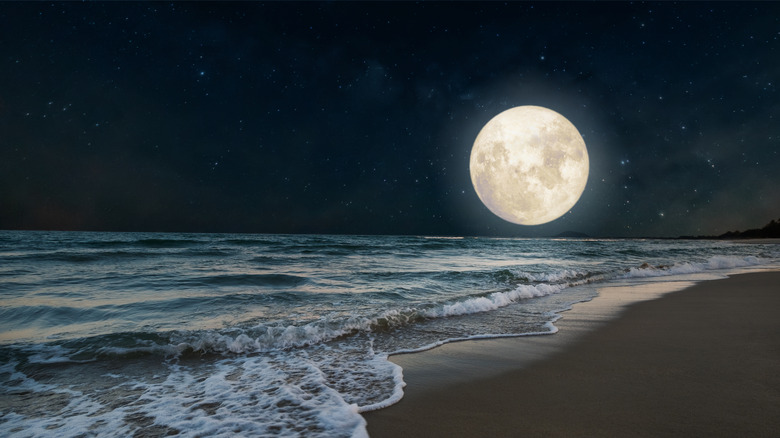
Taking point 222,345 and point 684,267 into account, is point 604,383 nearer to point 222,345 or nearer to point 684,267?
point 222,345

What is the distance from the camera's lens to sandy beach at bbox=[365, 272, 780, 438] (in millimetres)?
2186

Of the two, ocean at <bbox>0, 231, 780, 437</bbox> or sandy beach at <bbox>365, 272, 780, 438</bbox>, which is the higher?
sandy beach at <bbox>365, 272, 780, 438</bbox>

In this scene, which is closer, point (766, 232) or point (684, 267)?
point (684, 267)

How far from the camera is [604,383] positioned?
2848 mm

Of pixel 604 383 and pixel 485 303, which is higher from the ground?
pixel 604 383

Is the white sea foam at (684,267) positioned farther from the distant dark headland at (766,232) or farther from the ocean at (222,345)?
the distant dark headland at (766,232)

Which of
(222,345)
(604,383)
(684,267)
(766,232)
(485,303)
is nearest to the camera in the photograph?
(604,383)

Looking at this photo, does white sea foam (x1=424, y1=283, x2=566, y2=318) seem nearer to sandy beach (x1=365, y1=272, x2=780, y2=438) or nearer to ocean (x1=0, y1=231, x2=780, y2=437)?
ocean (x1=0, y1=231, x2=780, y2=437)

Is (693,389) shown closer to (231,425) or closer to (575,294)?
(231,425)

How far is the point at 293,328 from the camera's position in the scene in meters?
4.59

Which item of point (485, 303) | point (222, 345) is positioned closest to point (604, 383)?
point (485, 303)

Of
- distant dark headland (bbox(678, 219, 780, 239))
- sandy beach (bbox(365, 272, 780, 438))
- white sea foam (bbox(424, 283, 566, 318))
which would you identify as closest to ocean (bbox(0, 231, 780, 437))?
white sea foam (bbox(424, 283, 566, 318))

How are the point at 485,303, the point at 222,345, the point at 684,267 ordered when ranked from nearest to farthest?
the point at 222,345 < the point at 485,303 < the point at 684,267

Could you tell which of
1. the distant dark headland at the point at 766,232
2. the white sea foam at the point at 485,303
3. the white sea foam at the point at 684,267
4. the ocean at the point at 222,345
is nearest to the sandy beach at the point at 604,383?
the ocean at the point at 222,345
